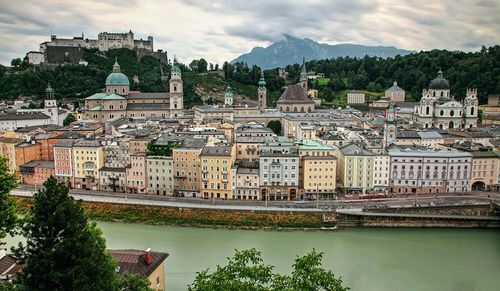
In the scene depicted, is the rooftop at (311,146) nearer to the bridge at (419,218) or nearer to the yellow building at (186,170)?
the bridge at (419,218)

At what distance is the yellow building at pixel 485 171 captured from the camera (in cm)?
2664

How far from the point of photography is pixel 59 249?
7027 millimetres

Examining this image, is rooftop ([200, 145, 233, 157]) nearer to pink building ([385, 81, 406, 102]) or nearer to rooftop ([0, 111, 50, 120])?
rooftop ([0, 111, 50, 120])

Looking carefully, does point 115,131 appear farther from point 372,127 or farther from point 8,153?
point 372,127

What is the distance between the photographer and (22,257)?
784cm

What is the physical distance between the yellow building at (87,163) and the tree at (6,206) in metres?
17.9

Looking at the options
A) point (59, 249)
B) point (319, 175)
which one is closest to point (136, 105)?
point (319, 175)

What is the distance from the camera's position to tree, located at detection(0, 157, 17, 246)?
365 inches

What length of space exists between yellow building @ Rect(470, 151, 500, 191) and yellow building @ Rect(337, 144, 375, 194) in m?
6.18

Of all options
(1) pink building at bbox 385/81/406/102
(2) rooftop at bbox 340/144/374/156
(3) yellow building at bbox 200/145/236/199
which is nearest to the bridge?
(2) rooftop at bbox 340/144/374/156

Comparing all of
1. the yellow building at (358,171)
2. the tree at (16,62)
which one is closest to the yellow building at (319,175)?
the yellow building at (358,171)

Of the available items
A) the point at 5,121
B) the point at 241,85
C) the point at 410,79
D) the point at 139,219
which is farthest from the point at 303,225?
the point at 410,79

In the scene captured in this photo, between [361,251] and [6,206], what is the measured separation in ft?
45.1

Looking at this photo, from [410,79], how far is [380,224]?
150 feet
